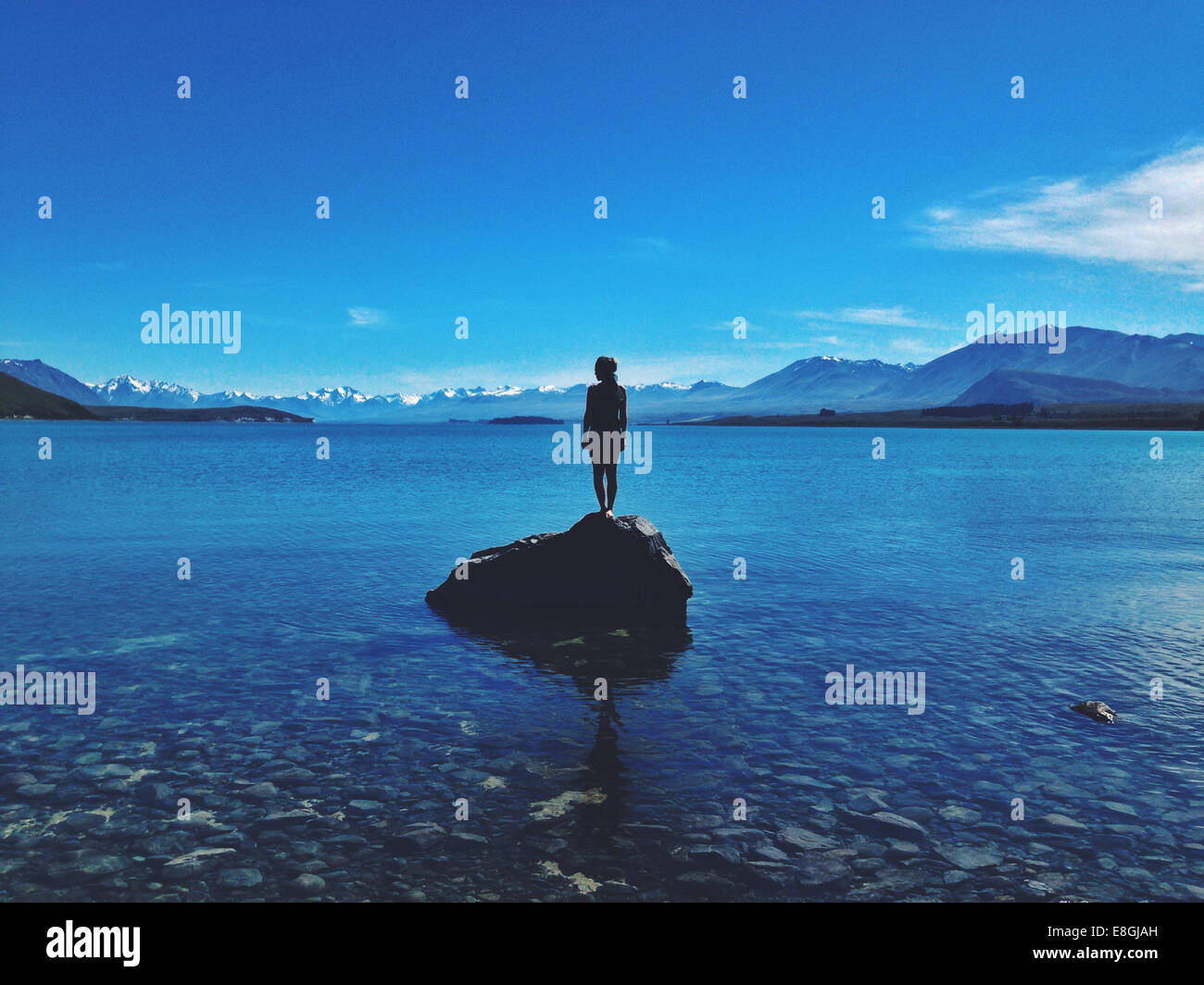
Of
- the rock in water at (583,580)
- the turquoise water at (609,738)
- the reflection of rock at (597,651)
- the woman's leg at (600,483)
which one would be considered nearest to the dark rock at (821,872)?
the turquoise water at (609,738)

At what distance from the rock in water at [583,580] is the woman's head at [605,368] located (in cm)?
431

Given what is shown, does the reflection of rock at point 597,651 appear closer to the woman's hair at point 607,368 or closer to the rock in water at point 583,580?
the rock in water at point 583,580

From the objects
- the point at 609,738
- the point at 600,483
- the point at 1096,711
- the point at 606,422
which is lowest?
the point at 609,738

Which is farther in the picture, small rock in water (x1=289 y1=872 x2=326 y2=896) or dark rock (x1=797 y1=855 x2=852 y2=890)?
dark rock (x1=797 y1=855 x2=852 y2=890)

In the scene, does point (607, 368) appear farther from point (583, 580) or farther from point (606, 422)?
point (583, 580)

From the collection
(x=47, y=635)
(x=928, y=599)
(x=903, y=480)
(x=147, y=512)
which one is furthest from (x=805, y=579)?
(x=903, y=480)

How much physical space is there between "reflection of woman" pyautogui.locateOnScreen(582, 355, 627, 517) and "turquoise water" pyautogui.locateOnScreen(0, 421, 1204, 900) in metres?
5.30

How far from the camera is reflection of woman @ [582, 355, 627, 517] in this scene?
22844 mm

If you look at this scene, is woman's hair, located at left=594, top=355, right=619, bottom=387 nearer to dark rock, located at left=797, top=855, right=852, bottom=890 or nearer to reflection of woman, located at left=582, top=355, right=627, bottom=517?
reflection of woman, located at left=582, top=355, right=627, bottom=517

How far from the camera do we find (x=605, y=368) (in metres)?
22.9

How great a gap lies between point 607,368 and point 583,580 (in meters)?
6.68

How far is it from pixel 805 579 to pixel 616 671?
13629mm

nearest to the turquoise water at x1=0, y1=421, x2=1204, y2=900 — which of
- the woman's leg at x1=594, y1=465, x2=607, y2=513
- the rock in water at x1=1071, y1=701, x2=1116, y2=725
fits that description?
the rock in water at x1=1071, y1=701, x2=1116, y2=725

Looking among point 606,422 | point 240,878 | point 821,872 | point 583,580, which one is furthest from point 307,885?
point 606,422
